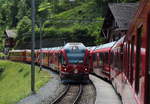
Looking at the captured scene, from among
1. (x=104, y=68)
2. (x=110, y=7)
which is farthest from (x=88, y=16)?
(x=104, y=68)

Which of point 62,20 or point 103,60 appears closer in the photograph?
point 103,60

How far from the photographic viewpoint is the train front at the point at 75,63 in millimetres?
28844

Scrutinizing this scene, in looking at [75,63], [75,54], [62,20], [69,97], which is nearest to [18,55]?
[62,20]

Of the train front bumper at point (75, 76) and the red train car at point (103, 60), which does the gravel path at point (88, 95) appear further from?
the red train car at point (103, 60)

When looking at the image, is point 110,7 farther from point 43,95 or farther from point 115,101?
point 115,101

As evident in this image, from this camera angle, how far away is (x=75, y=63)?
2905 cm

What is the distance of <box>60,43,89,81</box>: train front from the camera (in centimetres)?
2884

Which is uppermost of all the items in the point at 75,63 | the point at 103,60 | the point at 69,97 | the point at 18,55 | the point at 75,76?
the point at 103,60

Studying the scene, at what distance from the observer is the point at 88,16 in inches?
3962

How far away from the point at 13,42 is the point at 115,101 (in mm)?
118274

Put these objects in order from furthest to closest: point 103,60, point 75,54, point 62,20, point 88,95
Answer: point 62,20
point 103,60
point 75,54
point 88,95

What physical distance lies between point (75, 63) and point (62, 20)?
26.1m

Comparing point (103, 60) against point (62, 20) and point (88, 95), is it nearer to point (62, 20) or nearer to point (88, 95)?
point (88, 95)

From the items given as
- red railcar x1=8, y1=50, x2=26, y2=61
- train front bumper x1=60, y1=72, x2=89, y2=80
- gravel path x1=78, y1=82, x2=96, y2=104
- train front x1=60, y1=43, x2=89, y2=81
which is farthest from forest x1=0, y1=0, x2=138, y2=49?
gravel path x1=78, y1=82, x2=96, y2=104
